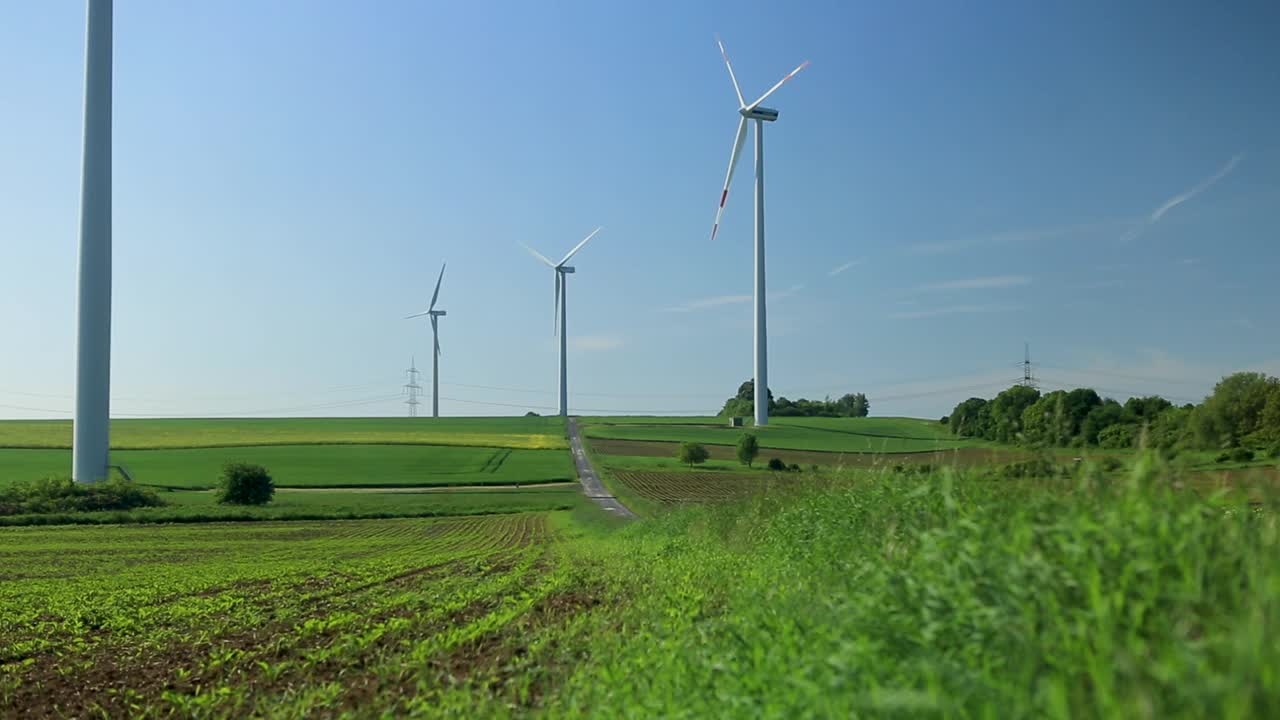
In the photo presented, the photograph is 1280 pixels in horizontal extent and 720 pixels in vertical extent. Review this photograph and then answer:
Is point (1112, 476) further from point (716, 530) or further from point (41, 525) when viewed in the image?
point (41, 525)

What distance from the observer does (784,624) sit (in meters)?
7.22

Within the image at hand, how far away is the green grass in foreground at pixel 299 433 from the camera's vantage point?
4365 inches

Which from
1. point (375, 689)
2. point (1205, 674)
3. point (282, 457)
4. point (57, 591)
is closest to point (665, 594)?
point (375, 689)

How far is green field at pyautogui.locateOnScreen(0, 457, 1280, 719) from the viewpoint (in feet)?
14.7

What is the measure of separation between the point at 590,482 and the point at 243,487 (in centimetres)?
3199

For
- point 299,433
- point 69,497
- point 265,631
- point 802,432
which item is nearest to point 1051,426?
point 265,631

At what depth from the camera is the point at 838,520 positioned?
12.8 metres

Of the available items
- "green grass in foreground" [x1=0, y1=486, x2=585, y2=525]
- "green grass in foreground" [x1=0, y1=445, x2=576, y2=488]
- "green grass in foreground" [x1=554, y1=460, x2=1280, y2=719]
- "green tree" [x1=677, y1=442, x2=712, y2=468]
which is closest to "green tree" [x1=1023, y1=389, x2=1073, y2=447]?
"green grass in foreground" [x1=554, y1=460, x2=1280, y2=719]

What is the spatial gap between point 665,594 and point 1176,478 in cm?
720

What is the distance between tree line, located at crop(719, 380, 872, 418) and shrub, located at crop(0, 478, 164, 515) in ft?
303

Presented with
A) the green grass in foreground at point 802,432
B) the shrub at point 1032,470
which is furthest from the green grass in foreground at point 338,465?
the shrub at point 1032,470

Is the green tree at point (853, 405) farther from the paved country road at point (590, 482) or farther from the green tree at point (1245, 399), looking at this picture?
the green tree at point (1245, 399)

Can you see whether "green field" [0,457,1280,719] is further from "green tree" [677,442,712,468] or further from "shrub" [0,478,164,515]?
"green tree" [677,442,712,468]

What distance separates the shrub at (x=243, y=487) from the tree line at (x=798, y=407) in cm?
8332
